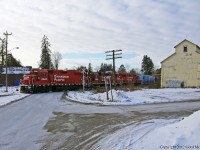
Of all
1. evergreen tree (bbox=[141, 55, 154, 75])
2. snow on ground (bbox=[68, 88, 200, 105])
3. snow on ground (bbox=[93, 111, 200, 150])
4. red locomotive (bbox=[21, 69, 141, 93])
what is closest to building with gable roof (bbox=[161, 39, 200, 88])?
red locomotive (bbox=[21, 69, 141, 93])

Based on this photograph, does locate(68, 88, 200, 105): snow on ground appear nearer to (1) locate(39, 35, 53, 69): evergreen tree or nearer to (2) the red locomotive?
(2) the red locomotive

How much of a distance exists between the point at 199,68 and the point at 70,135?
50.0 m

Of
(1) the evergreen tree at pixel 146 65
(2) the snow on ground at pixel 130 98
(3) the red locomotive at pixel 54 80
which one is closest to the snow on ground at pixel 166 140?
(2) the snow on ground at pixel 130 98

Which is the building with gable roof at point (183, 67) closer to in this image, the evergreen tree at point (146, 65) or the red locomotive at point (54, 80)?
the red locomotive at point (54, 80)

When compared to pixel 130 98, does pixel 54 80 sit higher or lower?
higher

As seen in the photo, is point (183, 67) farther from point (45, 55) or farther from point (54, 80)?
point (45, 55)

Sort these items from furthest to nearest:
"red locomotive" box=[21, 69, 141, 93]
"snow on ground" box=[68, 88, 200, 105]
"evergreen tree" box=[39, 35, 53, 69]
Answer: "evergreen tree" box=[39, 35, 53, 69]
"red locomotive" box=[21, 69, 141, 93]
"snow on ground" box=[68, 88, 200, 105]

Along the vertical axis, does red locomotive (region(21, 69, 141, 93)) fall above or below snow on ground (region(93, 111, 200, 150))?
above

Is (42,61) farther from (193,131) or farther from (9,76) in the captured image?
(193,131)

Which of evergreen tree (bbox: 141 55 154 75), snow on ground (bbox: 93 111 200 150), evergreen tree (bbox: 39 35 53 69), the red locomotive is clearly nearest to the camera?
snow on ground (bbox: 93 111 200 150)

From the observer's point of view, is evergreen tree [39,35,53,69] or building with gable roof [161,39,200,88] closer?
building with gable roof [161,39,200,88]

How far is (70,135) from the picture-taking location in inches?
515

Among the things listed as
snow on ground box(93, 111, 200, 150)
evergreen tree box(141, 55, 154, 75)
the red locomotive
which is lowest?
snow on ground box(93, 111, 200, 150)

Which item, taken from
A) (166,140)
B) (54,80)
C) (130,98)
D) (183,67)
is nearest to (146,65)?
(183,67)
